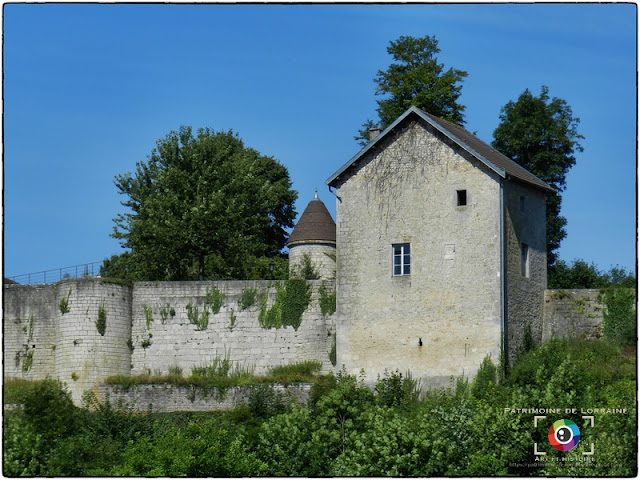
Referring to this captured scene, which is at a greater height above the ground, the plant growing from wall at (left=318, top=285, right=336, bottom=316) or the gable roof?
the gable roof

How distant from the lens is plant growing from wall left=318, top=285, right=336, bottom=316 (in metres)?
46.0

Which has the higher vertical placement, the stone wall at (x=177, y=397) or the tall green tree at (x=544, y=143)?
the tall green tree at (x=544, y=143)

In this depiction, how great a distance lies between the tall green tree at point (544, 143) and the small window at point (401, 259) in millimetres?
11279

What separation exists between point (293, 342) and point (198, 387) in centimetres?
313

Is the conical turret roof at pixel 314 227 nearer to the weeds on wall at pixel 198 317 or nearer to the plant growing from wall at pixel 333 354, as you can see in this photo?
the weeds on wall at pixel 198 317

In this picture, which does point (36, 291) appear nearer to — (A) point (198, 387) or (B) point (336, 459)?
(A) point (198, 387)

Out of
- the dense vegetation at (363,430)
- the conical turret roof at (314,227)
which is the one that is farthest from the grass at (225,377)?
the conical turret roof at (314,227)

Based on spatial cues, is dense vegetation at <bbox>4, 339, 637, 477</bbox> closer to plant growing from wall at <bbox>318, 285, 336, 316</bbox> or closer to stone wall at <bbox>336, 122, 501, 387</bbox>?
stone wall at <bbox>336, 122, 501, 387</bbox>

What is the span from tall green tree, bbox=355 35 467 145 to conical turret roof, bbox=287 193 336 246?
3739 millimetres

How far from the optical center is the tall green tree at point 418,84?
2199 inches

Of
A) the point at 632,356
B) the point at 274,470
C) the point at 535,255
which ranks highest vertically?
the point at 535,255

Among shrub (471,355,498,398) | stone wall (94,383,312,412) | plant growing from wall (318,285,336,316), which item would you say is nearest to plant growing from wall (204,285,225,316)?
stone wall (94,383,312,412)

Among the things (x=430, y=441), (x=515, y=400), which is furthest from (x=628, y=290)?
(x=430, y=441)

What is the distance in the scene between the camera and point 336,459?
3872cm
